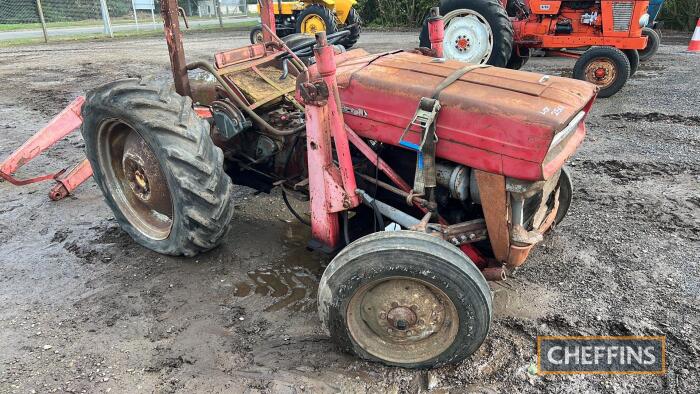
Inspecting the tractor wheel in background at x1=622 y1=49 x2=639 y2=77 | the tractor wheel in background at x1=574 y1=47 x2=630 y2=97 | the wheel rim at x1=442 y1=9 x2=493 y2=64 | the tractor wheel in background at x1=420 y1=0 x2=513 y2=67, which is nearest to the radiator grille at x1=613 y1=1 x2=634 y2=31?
the tractor wheel in background at x1=622 y1=49 x2=639 y2=77

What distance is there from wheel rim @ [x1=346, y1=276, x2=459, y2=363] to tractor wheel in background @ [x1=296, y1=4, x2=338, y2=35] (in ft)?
37.1

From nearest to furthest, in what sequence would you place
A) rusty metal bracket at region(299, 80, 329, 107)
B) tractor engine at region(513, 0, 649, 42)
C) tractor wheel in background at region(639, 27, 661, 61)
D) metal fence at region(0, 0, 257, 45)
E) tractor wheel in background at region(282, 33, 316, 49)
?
rusty metal bracket at region(299, 80, 329, 107) < tractor wheel in background at region(282, 33, 316, 49) < tractor engine at region(513, 0, 649, 42) < tractor wheel in background at region(639, 27, 661, 61) < metal fence at region(0, 0, 257, 45)

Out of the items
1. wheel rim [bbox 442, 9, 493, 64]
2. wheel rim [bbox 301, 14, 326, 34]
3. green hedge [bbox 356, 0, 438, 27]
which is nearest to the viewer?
wheel rim [bbox 442, 9, 493, 64]

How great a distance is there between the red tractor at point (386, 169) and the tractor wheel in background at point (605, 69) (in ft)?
17.0

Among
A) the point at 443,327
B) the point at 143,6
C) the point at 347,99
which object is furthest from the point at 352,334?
the point at 143,6

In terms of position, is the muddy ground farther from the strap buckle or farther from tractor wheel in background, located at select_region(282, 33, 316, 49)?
tractor wheel in background, located at select_region(282, 33, 316, 49)

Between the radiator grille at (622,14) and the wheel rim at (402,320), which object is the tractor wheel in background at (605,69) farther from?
the wheel rim at (402,320)

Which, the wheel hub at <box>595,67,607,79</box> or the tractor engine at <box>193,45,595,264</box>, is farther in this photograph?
the wheel hub at <box>595,67,607,79</box>

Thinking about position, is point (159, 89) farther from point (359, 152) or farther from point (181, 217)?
point (359, 152)

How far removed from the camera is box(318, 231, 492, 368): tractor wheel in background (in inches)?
88.2

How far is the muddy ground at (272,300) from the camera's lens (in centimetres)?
240

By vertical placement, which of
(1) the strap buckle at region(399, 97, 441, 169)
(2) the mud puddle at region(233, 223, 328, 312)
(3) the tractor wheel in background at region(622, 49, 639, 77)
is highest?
(1) the strap buckle at region(399, 97, 441, 169)

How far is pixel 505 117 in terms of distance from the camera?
2.26 m

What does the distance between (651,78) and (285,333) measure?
9099 millimetres
